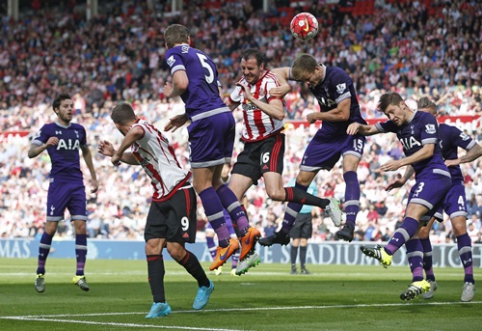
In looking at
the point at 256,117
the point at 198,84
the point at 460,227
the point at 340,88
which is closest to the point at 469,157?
the point at 460,227

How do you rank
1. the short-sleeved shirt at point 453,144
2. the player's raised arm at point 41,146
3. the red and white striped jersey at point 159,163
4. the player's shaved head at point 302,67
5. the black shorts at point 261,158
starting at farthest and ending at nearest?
1. the player's raised arm at point 41,146
2. the short-sleeved shirt at point 453,144
3. the black shorts at point 261,158
4. the player's shaved head at point 302,67
5. the red and white striped jersey at point 159,163

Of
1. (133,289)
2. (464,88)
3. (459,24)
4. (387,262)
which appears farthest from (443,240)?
(387,262)

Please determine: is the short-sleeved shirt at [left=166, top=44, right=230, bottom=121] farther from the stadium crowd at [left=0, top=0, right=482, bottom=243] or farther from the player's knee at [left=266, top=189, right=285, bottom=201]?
the stadium crowd at [left=0, top=0, right=482, bottom=243]

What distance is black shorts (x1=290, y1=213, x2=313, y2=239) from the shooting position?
20.6 meters

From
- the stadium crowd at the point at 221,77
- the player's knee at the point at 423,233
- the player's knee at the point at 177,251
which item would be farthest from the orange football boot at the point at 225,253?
the stadium crowd at the point at 221,77

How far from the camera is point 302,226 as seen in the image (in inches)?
814

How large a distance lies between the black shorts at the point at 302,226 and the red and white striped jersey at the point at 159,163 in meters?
10.9

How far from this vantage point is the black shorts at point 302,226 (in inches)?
811

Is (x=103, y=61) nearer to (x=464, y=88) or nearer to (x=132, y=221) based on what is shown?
(x=132, y=221)

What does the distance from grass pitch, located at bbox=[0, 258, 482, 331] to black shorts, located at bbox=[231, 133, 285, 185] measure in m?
1.71

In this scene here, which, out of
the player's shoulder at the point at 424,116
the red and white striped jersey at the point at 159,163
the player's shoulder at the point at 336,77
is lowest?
the red and white striped jersey at the point at 159,163

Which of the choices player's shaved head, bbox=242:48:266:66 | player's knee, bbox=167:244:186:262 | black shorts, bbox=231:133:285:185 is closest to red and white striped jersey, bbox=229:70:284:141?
black shorts, bbox=231:133:285:185

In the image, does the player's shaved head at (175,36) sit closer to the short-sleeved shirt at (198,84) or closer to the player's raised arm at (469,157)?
the short-sleeved shirt at (198,84)

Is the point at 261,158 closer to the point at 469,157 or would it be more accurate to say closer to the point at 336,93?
the point at 336,93
